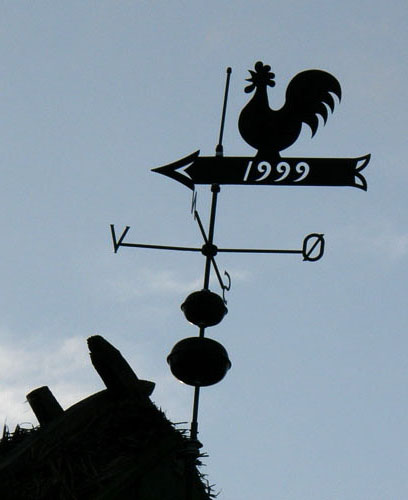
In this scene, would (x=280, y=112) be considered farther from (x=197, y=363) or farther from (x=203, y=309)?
(x=197, y=363)

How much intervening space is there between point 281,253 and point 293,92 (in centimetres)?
163

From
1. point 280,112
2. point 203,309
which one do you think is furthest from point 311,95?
point 203,309

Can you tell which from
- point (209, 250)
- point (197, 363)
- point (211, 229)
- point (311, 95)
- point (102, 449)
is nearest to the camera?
point (197, 363)

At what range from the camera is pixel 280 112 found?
6.22m

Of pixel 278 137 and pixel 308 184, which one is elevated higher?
pixel 278 137

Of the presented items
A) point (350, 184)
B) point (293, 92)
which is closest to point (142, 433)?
point (350, 184)

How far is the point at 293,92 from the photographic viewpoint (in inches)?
258

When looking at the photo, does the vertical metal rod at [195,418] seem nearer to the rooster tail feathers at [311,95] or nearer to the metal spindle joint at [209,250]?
the metal spindle joint at [209,250]

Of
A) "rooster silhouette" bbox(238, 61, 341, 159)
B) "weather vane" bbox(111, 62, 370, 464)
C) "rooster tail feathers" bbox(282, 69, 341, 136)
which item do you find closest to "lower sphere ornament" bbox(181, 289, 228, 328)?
"weather vane" bbox(111, 62, 370, 464)

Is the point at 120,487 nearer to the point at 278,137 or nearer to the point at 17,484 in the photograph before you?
the point at 17,484

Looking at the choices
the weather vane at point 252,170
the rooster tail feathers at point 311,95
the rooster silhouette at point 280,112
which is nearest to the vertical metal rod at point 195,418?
A: the weather vane at point 252,170

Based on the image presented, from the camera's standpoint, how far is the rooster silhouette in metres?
5.98

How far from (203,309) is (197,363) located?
1.12 ft

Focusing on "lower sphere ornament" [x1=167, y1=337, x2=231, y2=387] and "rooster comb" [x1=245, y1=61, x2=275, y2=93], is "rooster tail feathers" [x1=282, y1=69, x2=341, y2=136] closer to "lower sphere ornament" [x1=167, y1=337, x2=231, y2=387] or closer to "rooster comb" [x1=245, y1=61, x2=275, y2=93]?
"rooster comb" [x1=245, y1=61, x2=275, y2=93]
